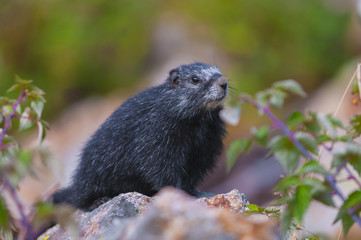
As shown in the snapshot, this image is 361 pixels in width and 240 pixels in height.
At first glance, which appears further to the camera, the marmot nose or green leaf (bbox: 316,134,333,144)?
the marmot nose

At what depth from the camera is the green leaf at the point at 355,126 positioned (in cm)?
298

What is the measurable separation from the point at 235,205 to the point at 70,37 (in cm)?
886

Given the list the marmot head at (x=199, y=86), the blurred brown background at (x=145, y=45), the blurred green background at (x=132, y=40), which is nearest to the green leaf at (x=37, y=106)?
the marmot head at (x=199, y=86)

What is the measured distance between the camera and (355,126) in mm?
3020

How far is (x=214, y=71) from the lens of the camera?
524cm

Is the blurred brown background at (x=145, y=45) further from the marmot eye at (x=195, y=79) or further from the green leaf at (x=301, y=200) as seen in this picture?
the green leaf at (x=301, y=200)

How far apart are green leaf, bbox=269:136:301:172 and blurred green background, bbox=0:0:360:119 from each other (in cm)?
889

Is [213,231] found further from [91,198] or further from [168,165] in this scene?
[91,198]

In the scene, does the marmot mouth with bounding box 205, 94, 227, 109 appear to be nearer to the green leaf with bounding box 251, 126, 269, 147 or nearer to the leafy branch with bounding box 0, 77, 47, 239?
the leafy branch with bounding box 0, 77, 47, 239

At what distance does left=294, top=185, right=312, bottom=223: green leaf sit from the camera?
241 cm

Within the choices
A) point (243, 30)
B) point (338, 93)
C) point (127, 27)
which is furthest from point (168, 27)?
point (338, 93)

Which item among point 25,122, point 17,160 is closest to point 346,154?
point 17,160

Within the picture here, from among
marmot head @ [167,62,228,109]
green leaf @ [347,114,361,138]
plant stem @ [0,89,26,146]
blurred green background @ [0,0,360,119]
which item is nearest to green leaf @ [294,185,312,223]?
green leaf @ [347,114,361,138]

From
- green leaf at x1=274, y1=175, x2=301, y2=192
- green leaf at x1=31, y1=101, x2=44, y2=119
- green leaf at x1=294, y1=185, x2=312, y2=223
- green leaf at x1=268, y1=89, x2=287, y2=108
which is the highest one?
green leaf at x1=268, y1=89, x2=287, y2=108
